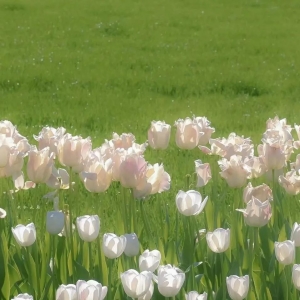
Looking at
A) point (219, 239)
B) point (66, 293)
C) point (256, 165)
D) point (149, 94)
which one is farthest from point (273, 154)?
point (149, 94)

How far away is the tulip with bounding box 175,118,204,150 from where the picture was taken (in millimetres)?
2965

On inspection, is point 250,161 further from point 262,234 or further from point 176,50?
point 176,50

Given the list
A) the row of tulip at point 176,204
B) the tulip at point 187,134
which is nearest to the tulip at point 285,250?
the row of tulip at point 176,204

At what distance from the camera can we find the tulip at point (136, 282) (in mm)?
1857

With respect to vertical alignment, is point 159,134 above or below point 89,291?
below

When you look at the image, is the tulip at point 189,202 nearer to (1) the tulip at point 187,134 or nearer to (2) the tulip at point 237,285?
(2) the tulip at point 237,285

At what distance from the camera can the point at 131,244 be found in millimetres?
2227

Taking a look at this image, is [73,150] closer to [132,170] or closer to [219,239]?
[132,170]

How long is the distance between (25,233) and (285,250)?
799 millimetres

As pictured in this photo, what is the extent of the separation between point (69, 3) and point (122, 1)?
1323 mm

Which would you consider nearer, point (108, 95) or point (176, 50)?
point (108, 95)

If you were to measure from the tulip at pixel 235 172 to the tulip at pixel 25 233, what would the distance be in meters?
0.75

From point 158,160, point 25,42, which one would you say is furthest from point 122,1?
point 158,160

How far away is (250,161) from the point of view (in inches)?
106
